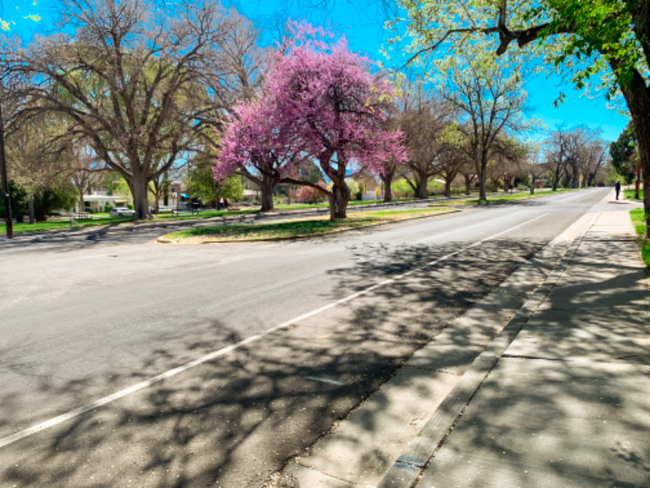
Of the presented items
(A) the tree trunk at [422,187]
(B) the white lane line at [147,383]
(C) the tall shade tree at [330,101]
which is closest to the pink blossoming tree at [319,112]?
(C) the tall shade tree at [330,101]

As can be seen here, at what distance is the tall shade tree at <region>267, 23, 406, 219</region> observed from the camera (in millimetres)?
21094

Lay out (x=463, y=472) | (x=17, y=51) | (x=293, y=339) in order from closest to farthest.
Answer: (x=463, y=472), (x=293, y=339), (x=17, y=51)

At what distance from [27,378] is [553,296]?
6737mm

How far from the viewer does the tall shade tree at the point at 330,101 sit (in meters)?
21.1

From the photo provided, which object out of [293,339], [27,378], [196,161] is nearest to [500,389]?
[293,339]

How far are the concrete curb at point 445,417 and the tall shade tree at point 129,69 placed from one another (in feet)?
82.1

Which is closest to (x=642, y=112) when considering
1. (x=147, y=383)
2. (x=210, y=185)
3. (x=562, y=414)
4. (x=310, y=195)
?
(x=562, y=414)

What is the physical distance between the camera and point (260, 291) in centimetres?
764

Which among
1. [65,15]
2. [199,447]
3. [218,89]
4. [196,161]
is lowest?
[199,447]

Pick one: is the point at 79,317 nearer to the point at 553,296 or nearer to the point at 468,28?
the point at 553,296

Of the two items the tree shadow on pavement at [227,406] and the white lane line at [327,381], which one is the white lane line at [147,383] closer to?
the tree shadow on pavement at [227,406]

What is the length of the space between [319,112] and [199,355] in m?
18.0

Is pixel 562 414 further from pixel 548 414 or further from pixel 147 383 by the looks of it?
pixel 147 383

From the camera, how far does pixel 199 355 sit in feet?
15.5
